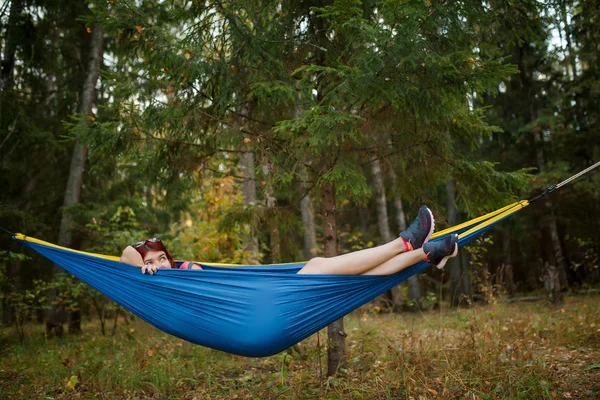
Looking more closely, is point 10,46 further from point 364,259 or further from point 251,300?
point 364,259

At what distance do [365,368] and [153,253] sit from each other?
164cm

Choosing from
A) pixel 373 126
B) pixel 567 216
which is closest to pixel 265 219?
pixel 373 126

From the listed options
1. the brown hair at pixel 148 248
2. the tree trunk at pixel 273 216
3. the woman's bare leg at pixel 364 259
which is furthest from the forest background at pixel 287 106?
the brown hair at pixel 148 248

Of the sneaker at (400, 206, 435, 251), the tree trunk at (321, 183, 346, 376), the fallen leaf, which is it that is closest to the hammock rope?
the sneaker at (400, 206, 435, 251)

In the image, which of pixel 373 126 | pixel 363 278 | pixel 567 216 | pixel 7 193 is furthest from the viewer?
pixel 567 216

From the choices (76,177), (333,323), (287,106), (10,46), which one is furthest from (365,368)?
(10,46)

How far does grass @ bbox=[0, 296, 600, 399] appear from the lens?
2.61 meters

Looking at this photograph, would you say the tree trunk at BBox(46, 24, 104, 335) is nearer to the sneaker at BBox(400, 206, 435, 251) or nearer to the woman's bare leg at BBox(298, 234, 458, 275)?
the woman's bare leg at BBox(298, 234, 458, 275)

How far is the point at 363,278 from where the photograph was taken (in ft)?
7.25

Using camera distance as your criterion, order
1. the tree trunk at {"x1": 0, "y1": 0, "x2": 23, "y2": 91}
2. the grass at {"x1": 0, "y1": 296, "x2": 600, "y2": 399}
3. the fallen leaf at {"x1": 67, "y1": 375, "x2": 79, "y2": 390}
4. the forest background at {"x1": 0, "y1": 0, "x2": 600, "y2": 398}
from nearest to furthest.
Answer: the forest background at {"x1": 0, "y1": 0, "x2": 600, "y2": 398}
the grass at {"x1": 0, "y1": 296, "x2": 600, "y2": 399}
the fallen leaf at {"x1": 67, "y1": 375, "x2": 79, "y2": 390}
the tree trunk at {"x1": 0, "y1": 0, "x2": 23, "y2": 91}

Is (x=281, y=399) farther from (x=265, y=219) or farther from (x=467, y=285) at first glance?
(x=467, y=285)

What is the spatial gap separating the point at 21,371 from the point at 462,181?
12.3 feet

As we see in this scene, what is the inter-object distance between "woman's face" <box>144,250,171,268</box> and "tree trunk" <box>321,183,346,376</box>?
1.04m

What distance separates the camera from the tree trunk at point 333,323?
3.07 meters
